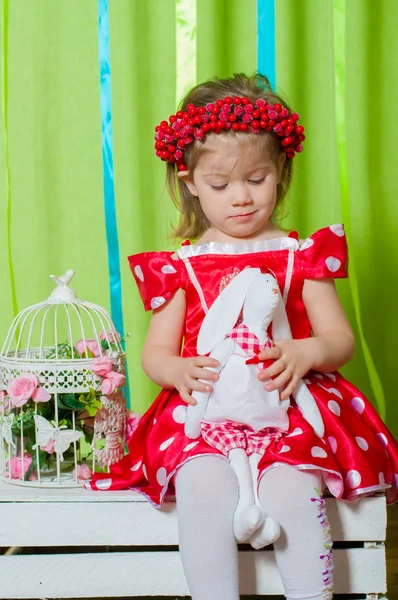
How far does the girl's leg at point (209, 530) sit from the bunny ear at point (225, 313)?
163 mm

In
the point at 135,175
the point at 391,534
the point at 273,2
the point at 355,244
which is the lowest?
the point at 391,534

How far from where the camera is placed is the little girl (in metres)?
1.08

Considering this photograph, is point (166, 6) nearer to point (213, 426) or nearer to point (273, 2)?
point (273, 2)

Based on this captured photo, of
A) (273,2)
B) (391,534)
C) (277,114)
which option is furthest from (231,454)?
(273,2)

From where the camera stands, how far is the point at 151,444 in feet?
3.98

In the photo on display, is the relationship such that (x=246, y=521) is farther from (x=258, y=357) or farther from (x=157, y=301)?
(x=157, y=301)

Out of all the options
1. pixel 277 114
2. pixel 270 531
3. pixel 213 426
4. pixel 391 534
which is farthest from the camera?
pixel 391 534

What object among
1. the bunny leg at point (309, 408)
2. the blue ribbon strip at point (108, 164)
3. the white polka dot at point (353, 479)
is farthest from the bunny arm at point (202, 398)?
the blue ribbon strip at point (108, 164)

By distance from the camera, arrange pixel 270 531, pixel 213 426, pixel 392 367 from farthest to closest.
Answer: pixel 392 367 < pixel 213 426 < pixel 270 531

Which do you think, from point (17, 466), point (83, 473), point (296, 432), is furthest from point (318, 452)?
point (17, 466)

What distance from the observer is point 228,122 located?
123 centimetres

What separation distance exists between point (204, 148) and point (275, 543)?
0.58 meters

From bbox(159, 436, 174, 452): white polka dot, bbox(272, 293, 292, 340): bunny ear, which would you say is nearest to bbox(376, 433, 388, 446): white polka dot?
bbox(272, 293, 292, 340): bunny ear

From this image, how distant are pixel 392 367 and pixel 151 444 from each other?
1.03 metres
